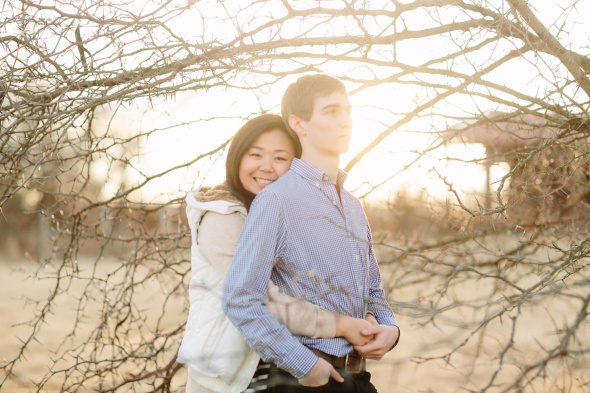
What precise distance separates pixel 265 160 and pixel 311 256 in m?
0.43

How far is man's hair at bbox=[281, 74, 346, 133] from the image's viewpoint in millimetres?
2602

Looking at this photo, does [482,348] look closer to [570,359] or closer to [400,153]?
[570,359]

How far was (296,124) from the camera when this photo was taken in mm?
2629

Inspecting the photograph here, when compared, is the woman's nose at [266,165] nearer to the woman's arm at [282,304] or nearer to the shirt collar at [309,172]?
the shirt collar at [309,172]

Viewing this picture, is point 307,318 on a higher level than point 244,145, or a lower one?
lower

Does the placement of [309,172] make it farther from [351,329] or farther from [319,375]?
[319,375]

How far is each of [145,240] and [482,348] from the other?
312cm

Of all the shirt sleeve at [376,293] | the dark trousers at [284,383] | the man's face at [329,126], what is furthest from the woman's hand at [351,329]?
the man's face at [329,126]

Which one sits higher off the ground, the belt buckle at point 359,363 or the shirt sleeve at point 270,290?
the shirt sleeve at point 270,290

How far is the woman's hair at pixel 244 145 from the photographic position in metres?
2.64

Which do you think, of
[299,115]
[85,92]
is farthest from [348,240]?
[85,92]

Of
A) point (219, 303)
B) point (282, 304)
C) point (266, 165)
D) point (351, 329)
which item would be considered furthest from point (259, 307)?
point (266, 165)

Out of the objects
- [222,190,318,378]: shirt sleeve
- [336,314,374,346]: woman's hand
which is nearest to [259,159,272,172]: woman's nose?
[222,190,318,378]: shirt sleeve

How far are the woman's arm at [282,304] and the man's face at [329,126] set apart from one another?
362 mm
